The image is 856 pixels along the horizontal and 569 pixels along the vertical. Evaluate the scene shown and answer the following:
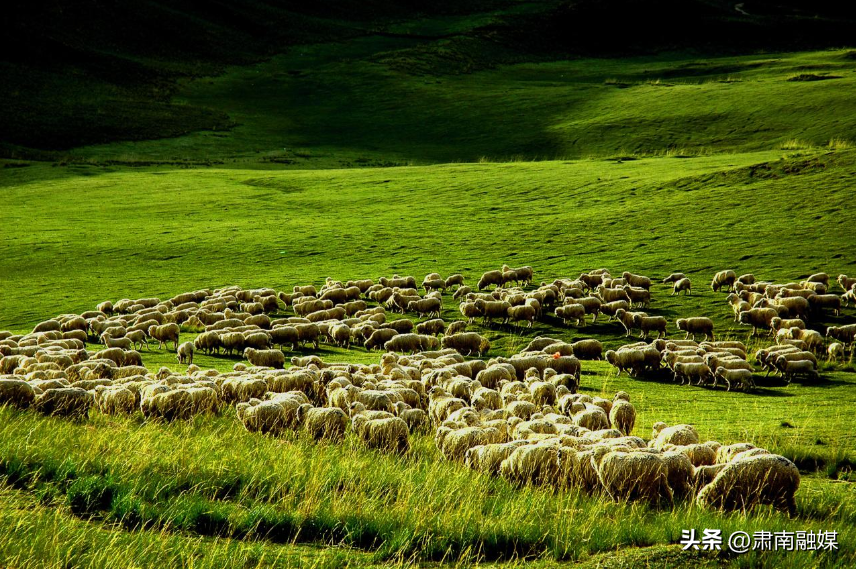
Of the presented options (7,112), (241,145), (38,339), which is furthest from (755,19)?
(38,339)

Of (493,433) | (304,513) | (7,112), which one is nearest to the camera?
(304,513)

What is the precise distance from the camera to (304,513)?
839 cm

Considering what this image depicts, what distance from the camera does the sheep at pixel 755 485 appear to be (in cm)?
911

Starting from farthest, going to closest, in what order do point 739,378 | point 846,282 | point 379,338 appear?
point 846,282 < point 379,338 < point 739,378

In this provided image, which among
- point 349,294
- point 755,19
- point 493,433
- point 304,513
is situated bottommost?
point 349,294

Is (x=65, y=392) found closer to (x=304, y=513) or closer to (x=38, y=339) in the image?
(x=304, y=513)

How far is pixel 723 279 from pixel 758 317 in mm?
4692

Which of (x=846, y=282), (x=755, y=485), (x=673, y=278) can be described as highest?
(x=755, y=485)

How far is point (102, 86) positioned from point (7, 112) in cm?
1660

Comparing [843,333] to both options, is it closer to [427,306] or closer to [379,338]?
[427,306]

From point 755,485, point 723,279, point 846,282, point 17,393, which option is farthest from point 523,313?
point 755,485

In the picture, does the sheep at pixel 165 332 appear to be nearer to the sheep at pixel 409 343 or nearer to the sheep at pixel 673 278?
the sheep at pixel 409 343

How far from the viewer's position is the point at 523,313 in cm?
2414

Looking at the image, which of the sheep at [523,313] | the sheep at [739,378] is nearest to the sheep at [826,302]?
the sheep at [739,378]
